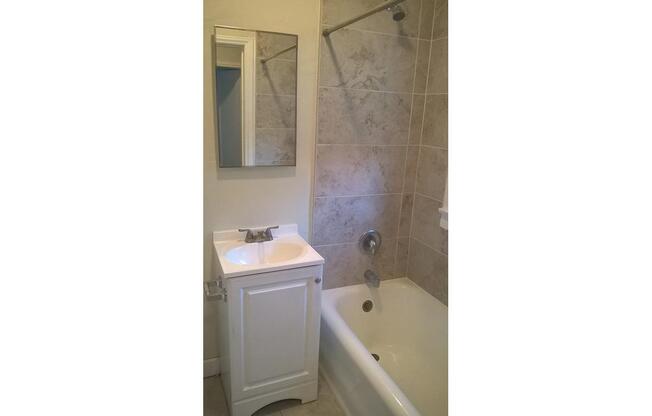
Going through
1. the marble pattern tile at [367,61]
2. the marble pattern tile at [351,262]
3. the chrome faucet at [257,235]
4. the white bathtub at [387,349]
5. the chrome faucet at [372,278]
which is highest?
the marble pattern tile at [367,61]

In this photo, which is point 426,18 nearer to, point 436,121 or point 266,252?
point 436,121

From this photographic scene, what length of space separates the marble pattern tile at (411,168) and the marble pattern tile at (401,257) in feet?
1.12

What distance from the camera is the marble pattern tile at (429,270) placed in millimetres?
1986

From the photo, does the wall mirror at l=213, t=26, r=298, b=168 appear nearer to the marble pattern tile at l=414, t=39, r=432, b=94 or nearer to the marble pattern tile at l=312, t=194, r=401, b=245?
the marble pattern tile at l=312, t=194, r=401, b=245

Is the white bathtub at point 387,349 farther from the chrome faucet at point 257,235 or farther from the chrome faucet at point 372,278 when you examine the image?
the chrome faucet at point 257,235

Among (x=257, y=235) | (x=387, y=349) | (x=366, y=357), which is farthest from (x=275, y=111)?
(x=387, y=349)

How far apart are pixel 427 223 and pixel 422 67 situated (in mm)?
896

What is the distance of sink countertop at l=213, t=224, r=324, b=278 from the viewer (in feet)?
4.81

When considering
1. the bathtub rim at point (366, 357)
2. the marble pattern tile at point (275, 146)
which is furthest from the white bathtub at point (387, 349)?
the marble pattern tile at point (275, 146)

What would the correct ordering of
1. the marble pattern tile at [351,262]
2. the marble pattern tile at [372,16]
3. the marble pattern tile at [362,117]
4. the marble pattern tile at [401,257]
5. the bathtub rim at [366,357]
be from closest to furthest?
the bathtub rim at [366,357] < the marble pattern tile at [372,16] < the marble pattern tile at [362,117] < the marble pattern tile at [351,262] < the marble pattern tile at [401,257]

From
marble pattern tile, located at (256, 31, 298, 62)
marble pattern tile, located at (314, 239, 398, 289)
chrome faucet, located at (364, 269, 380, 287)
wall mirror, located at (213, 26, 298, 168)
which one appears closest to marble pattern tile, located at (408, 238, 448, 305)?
marble pattern tile, located at (314, 239, 398, 289)

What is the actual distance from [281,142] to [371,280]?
3.28 ft
